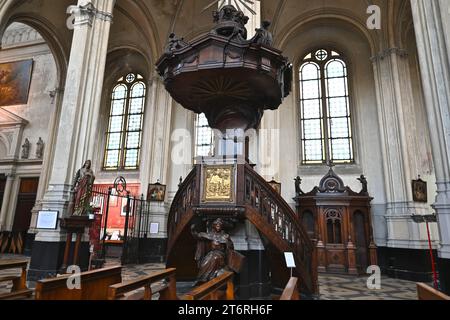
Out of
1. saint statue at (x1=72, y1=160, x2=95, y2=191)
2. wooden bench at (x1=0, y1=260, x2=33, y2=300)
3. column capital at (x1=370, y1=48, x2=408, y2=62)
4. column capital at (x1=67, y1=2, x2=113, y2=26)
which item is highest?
column capital at (x1=370, y1=48, x2=408, y2=62)

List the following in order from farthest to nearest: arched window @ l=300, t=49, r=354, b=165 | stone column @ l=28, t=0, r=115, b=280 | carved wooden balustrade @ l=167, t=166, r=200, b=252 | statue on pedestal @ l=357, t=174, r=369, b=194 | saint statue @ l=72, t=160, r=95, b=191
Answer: arched window @ l=300, t=49, r=354, b=165 → statue on pedestal @ l=357, t=174, r=369, b=194 → saint statue @ l=72, t=160, r=95, b=191 → stone column @ l=28, t=0, r=115, b=280 → carved wooden balustrade @ l=167, t=166, r=200, b=252

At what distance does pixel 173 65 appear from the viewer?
5.08 meters

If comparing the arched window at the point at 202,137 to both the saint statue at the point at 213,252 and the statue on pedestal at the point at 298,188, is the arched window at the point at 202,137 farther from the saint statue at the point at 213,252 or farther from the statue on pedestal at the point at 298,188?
the saint statue at the point at 213,252

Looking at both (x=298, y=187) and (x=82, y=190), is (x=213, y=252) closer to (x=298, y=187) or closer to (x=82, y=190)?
(x=82, y=190)

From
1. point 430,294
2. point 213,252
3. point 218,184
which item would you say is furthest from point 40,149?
point 430,294

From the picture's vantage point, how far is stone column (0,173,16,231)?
12.6 metres

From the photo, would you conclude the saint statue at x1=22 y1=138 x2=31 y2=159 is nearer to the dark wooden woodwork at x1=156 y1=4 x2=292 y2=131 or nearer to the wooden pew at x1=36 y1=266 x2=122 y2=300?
the dark wooden woodwork at x1=156 y1=4 x2=292 y2=131

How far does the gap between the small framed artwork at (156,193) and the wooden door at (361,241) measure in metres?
6.17

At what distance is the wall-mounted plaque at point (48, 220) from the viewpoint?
19.7 ft

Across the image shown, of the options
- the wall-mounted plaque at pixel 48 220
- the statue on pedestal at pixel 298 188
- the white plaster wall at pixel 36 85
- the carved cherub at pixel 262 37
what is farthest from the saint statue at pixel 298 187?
the white plaster wall at pixel 36 85

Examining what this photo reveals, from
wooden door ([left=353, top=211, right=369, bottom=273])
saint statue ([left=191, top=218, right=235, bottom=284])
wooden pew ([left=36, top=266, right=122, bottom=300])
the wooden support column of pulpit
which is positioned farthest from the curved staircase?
wooden door ([left=353, top=211, right=369, bottom=273])

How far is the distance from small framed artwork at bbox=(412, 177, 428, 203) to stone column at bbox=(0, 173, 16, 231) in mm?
14897
